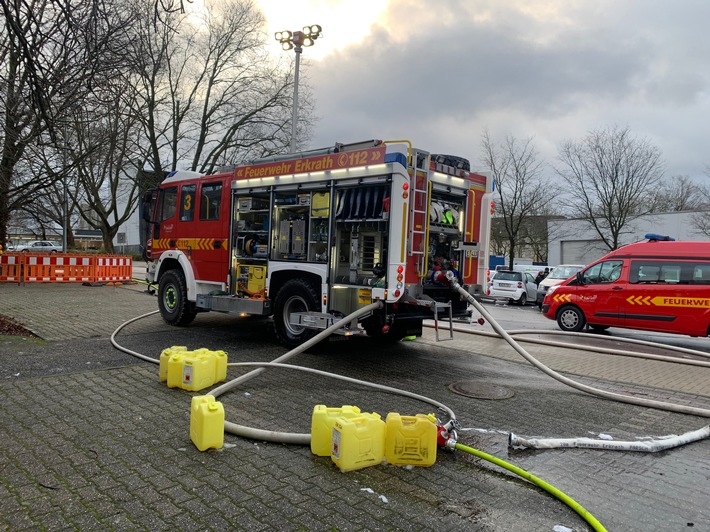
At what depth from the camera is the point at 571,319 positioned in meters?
12.6

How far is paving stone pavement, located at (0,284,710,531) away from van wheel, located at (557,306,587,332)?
494cm

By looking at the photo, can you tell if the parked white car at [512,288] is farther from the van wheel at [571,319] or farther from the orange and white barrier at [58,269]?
the orange and white barrier at [58,269]

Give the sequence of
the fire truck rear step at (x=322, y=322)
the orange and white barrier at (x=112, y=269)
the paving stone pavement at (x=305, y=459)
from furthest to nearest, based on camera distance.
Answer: the orange and white barrier at (x=112, y=269) < the fire truck rear step at (x=322, y=322) < the paving stone pavement at (x=305, y=459)

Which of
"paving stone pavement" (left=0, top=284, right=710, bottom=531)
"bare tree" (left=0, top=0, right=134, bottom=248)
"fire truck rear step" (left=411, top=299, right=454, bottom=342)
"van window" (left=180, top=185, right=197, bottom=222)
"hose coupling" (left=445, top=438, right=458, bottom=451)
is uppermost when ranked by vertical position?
"bare tree" (left=0, top=0, right=134, bottom=248)

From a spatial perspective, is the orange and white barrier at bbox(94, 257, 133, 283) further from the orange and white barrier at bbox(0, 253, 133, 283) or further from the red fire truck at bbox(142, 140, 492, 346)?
the red fire truck at bbox(142, 140, 492, 346)

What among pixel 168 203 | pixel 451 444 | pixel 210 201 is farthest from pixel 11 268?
pixel 451 444

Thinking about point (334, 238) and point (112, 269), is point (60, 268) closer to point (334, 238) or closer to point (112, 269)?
point (112, 269)

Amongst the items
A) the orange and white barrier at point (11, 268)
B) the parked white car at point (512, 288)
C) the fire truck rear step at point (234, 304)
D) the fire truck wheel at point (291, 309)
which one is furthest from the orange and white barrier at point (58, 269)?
the parked white car at point (512, 288)

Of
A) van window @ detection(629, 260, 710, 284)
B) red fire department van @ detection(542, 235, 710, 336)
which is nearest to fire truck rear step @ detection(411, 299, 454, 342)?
red fire department van @ detection(542, 235, 710, 336)

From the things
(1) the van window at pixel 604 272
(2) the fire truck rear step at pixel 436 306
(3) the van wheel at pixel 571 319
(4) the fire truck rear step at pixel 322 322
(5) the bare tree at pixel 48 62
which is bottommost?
(3) the van wheel at pixel 571 319

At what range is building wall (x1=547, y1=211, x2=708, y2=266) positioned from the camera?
112ft

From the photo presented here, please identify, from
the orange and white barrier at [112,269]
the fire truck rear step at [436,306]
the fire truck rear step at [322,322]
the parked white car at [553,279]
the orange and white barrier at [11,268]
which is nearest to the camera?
the fire truck rear step at [322,322]

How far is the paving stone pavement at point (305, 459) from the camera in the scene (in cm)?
310

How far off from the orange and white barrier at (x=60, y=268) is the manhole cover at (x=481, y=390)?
1755 centimetres
